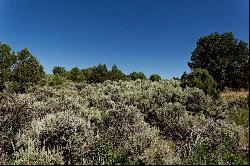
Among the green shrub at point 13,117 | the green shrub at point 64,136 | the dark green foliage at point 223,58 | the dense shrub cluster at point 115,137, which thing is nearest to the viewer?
the dense shrub cluster at point 115,137

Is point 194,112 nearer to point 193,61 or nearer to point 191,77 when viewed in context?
point 191,77

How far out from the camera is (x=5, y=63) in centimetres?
4712

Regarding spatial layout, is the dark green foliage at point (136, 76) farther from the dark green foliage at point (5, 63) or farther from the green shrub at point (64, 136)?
the green shrub at point (64, 136)

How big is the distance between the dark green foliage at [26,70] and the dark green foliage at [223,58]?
84.9ft

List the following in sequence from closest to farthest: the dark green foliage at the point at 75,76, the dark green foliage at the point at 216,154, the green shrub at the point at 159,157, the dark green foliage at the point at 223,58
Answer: the green shrub at the point at 159,157
the dark green foliage at the point at 216,154
the dark green foliage at the point at 223,58
the dark green foliage at the point at 75,76

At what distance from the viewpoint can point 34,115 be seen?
65.7 ft

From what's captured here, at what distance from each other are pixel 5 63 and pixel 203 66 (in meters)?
31.5

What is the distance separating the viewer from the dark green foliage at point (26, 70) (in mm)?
46656

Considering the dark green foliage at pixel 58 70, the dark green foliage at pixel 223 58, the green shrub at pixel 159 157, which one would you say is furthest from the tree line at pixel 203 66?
the dark green foliage at pixel 58 70

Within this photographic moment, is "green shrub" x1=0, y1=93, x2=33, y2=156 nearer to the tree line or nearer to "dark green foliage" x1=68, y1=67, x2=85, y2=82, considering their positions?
the tree line

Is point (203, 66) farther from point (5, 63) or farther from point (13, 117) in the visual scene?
point (13, 117)

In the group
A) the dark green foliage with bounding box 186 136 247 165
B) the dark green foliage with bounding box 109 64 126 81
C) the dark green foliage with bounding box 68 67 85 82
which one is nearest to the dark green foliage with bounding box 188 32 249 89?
the dark green foliage with bounding box 109 64 126 81

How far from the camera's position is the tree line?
46647 millimetres

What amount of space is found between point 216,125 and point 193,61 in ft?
128
